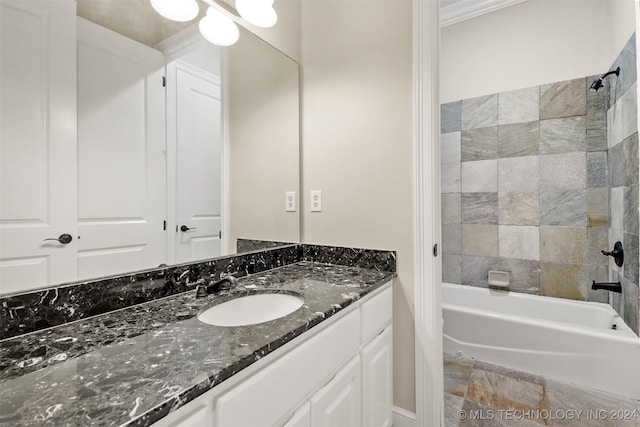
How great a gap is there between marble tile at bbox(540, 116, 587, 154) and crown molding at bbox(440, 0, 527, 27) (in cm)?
102

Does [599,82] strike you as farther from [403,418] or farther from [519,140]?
[403,418]

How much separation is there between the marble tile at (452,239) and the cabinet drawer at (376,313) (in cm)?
163

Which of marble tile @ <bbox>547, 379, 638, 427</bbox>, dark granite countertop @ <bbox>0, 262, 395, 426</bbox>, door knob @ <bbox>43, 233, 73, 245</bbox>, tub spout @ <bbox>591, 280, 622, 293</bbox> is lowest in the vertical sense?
marble tile @ <bbox>547, 379, 638, 427</bbox>

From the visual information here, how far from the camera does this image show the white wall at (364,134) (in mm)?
1421

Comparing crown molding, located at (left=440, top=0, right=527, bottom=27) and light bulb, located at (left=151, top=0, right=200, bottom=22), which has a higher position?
crown molding, located at (left=440, top=0, right=527, bottom=27)

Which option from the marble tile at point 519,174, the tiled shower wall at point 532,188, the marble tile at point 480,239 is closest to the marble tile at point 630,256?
the tiled shower wall at point 532,188

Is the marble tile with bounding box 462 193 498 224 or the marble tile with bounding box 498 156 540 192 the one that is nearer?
the marble tile with bounding box 498 156 540 192

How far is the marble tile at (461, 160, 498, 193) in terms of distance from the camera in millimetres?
2598

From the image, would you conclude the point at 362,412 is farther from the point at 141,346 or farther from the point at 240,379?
the point at 141,346

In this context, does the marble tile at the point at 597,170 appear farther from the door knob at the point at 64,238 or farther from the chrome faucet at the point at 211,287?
the door knob at the point at 64,238

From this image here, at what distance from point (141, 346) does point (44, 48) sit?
81 centimetres

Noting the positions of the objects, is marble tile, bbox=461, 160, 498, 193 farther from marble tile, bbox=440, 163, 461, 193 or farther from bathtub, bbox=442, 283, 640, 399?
bathtub, bbox=442, 283, 640, 399

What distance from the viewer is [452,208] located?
2807 millimetres

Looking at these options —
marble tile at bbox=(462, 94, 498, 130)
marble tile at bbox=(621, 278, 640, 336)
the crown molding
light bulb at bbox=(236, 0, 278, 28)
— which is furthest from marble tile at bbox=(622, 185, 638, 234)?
light bulb at bbox=(236, 0, 278, 28)
